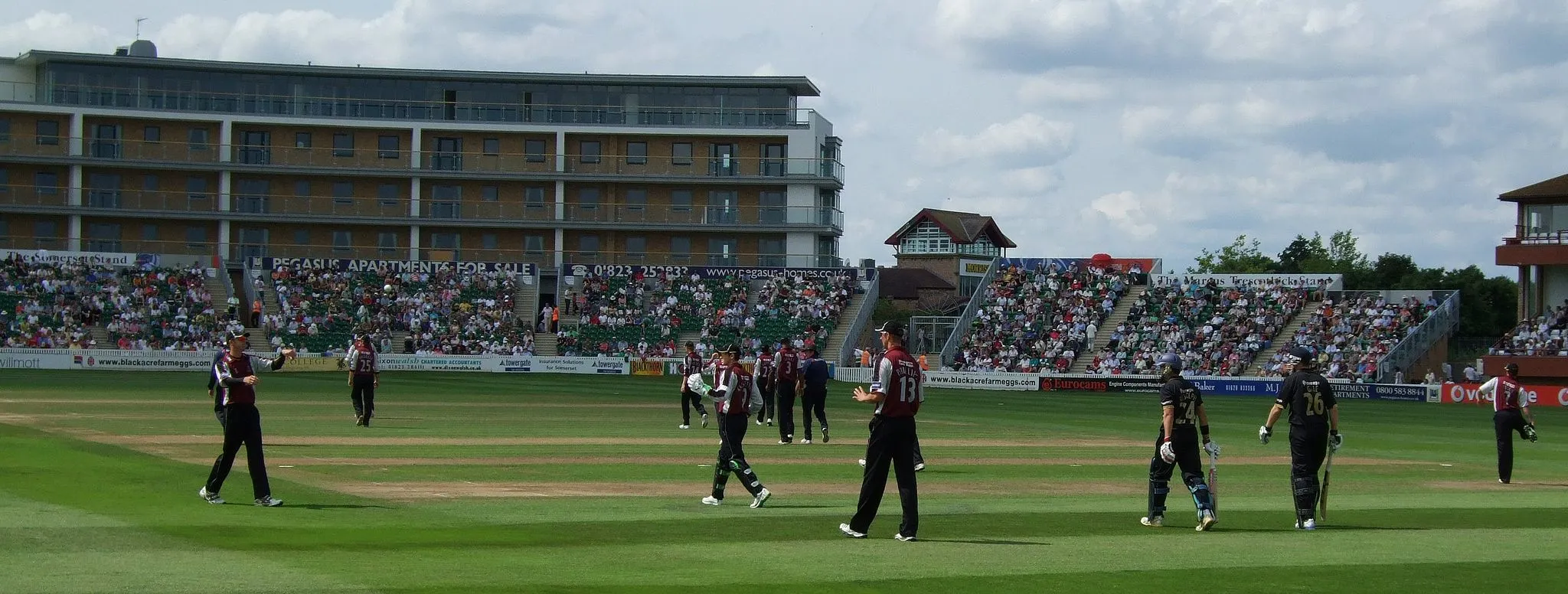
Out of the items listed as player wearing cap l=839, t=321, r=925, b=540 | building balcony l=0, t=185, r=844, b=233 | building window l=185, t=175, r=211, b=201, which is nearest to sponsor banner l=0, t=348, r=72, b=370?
building balcony l=0, t=185, r=844, b=233

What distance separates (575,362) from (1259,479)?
164 ft

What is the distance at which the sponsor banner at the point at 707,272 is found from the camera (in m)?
79.7

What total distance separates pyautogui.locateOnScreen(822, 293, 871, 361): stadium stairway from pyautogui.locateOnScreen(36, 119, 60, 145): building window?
42062 mm

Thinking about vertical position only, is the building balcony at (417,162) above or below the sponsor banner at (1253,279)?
above

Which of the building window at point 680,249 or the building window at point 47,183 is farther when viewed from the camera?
the building window at point 680,249

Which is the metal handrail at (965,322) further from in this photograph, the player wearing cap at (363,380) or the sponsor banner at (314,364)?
the player wearing cap at (363,380)

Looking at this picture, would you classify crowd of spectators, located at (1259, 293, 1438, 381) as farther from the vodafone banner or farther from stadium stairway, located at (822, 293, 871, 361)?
stadium stairway, located at (822, 293, 871, 361)

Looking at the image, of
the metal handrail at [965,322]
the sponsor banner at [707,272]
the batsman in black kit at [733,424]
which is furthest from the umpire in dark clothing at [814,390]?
the sponsor banner at [707,272]

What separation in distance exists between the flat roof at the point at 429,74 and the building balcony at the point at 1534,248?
3642cm

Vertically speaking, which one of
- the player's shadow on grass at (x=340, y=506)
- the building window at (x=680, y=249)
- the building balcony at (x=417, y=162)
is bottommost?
the player's shadow on grass at (x=340, y=506)

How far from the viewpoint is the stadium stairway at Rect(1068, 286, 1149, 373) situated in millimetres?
69312

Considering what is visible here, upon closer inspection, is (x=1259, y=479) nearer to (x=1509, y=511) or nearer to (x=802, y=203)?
(x=1509, y=511)

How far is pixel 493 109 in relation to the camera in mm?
87188

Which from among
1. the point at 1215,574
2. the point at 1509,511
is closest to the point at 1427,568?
the point at 1215,574
